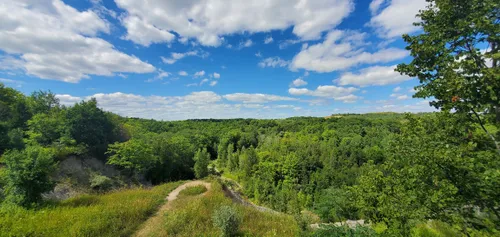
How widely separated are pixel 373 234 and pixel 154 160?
23815 millimetres

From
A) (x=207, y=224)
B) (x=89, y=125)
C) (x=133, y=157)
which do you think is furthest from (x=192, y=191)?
(x=89, y=125)

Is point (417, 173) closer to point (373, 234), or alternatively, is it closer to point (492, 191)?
point (492, 191)

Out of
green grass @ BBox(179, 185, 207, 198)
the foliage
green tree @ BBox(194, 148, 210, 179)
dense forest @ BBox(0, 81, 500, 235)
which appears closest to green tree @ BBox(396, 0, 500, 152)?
dense forest @ BBox(0, 81, 500, 235)

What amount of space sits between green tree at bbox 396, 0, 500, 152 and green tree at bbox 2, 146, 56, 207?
1503 centimetres

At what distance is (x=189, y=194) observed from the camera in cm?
→ 1294

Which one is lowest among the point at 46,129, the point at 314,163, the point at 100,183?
the point at 314,163

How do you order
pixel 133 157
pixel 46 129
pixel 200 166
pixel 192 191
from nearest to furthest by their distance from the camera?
pixel 192 191, pixel 46 129, pixel 133 157, pixel 200 166

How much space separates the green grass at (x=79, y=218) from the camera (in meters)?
6.73

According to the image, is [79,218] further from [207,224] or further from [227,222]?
[227,222]

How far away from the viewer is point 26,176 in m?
8.45

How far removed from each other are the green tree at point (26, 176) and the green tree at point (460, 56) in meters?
15.0

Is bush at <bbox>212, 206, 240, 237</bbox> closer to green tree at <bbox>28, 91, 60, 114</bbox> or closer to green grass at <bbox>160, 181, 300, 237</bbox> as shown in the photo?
green grass at <bbox>160, 181, 300, 237</bbox>

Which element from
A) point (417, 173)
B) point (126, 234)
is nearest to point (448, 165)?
point (417, 173)

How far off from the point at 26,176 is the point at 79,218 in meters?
3.33
